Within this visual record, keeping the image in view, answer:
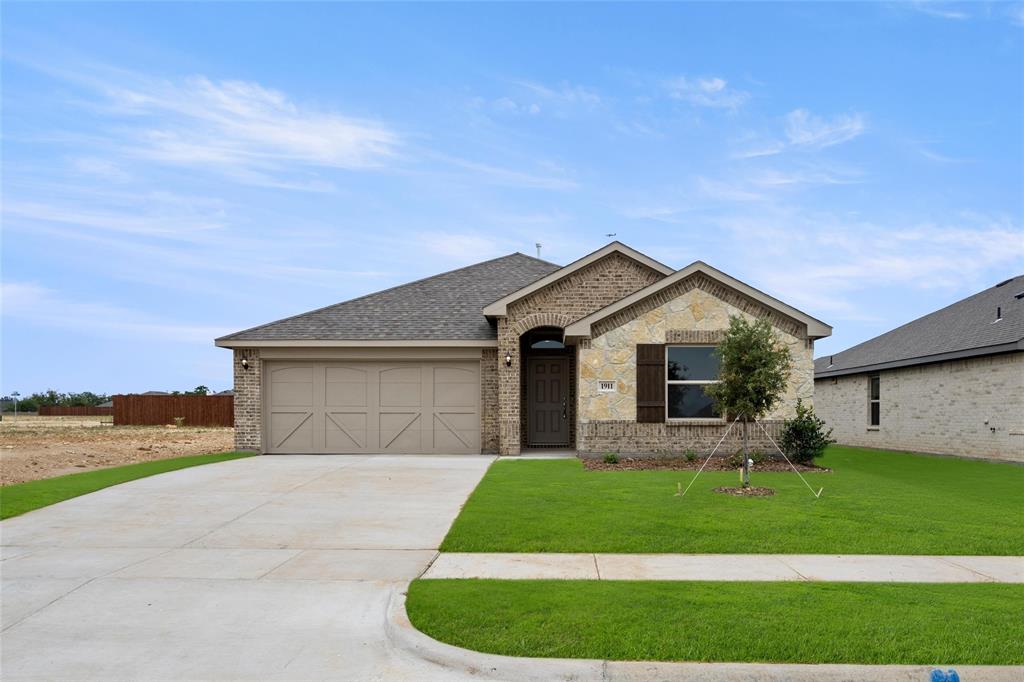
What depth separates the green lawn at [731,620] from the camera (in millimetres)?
5336

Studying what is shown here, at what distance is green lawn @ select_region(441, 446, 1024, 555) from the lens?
8.85 m

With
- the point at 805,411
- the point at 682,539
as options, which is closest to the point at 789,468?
the point at 805,411

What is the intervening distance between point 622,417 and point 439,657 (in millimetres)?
12941

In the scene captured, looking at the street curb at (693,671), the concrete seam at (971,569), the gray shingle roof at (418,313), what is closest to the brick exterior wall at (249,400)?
the gray shingle roof at (418,313)

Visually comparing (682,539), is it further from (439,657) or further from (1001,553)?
(439,657)

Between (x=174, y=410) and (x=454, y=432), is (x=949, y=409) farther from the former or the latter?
(x=174, y=410)

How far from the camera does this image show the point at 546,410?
70.1ft

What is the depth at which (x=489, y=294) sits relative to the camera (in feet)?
75.0

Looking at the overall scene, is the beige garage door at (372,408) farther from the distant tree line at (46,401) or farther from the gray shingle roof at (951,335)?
the distant tree line at (46,401)

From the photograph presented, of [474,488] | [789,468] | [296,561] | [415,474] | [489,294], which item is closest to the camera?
[296,561]

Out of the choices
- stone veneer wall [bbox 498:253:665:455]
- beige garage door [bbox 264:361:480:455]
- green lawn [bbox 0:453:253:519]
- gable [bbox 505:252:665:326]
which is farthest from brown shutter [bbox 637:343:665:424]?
green lawn [bbox 0:453:253:519]

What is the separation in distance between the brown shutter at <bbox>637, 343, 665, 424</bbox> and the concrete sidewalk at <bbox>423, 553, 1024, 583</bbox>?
30.6 feet

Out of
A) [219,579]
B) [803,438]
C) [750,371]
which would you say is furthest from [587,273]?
[219,579]

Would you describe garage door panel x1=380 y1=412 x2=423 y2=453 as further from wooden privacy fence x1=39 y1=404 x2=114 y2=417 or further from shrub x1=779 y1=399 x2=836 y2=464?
wooden privacy fence x1=39 y1=404 x2=114 y2=417
